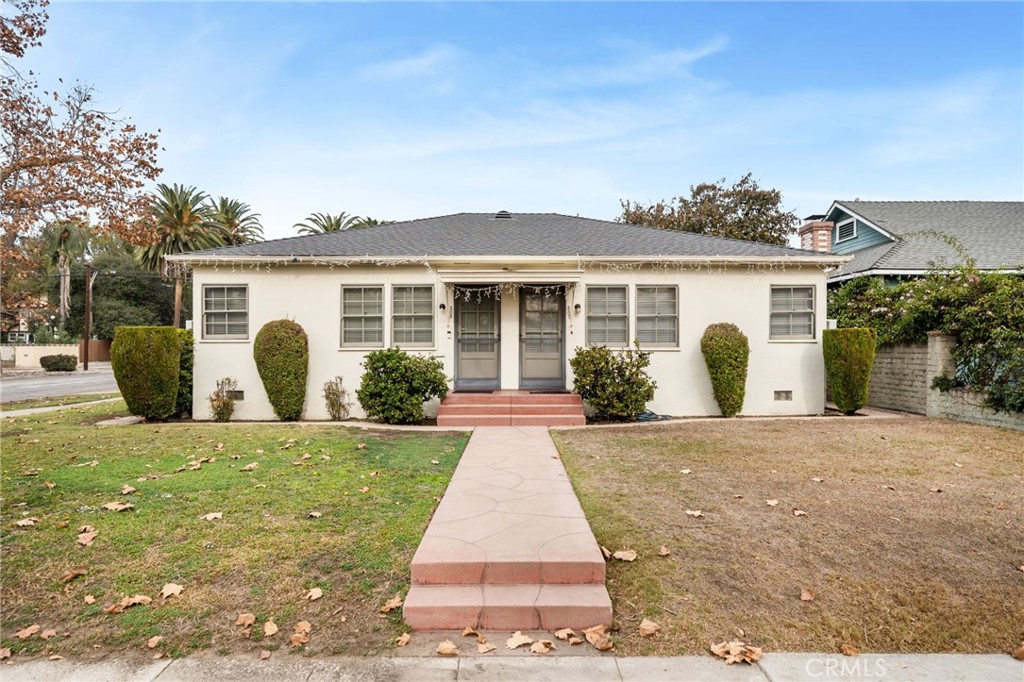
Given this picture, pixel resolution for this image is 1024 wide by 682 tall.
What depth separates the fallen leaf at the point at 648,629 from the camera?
Answer: 2.88 meters

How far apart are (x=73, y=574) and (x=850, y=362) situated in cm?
1164

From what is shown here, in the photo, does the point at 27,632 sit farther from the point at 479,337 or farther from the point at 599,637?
the point at 479,337

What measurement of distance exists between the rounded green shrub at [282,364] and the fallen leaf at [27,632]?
7.46m

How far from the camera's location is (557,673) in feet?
8.47

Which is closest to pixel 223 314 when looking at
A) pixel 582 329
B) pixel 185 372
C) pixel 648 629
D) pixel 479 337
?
pixel 185 372

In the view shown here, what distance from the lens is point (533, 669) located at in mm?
2621

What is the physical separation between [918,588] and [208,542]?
4.78 m

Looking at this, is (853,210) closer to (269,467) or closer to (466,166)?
(466,166)

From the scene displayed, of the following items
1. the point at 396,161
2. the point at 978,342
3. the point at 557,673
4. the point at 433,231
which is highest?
the point at 396,161

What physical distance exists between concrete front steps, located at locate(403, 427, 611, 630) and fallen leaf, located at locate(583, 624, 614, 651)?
0.08 meters

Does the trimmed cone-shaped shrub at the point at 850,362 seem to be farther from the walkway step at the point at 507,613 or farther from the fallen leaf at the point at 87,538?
the fallen leaf at the point at 87,538

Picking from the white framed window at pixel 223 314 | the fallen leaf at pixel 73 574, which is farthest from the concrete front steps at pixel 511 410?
the fallen leaf at pixel 73 574

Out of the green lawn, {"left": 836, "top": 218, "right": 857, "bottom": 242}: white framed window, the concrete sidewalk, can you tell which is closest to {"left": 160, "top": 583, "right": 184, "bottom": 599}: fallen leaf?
the green lawn

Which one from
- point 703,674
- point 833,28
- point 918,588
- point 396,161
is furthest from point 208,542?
point 396,161
